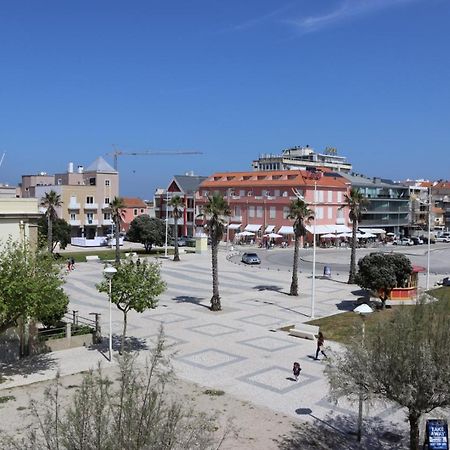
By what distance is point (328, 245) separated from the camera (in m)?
85.2

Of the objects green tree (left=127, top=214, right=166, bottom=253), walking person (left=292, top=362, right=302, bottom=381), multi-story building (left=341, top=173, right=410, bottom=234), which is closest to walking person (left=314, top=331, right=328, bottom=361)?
walking person (left=292, top=362, right=302, bottom=381)

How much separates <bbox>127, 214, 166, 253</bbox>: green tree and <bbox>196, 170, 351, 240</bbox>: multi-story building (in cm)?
1565

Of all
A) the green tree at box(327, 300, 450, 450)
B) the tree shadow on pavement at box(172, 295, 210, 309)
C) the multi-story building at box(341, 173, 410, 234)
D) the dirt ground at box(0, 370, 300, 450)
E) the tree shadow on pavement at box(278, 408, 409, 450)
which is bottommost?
the tree shadow on pavement at box(278, 408, 409, 450)

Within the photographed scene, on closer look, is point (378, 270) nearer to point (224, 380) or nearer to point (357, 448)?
point (224, 380)

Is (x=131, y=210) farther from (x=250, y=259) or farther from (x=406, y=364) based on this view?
(x=406, y=364)

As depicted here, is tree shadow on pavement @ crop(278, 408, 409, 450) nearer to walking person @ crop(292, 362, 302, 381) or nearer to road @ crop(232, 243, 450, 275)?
walking person @ crop(292, 362, 302, 381)

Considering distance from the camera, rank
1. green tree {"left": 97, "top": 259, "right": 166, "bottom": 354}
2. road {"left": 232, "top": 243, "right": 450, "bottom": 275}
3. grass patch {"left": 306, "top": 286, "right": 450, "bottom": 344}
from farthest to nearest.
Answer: road {"left": 232, "top": 243, "right": 450, "bottom": 275}, grass patch {"left": 306, "top": 286, "right": 450, "bottom": 344}, green tree {"left": 97, "top": 259, "right": 166, "bottom": 354}

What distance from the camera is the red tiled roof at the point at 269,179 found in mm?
83681

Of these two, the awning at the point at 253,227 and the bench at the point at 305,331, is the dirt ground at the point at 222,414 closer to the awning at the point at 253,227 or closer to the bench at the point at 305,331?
the bench at the point at 305,331

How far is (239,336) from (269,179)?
61.8 metres

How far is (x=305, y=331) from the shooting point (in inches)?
1123

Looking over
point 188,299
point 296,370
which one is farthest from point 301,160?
point 296,370

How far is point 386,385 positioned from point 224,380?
956 centimetres

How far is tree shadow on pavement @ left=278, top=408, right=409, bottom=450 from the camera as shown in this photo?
15.7 metres
